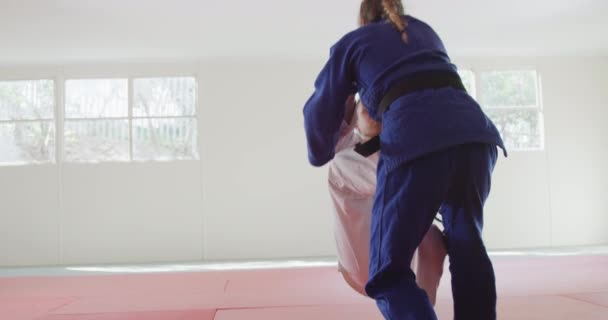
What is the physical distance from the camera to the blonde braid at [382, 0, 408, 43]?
1478 millimetres

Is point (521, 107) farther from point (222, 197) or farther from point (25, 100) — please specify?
point (25, 100)

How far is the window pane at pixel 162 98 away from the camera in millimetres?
8336

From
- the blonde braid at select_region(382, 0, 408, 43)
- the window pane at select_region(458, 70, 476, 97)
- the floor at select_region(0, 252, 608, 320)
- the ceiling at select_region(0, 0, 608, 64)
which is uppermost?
the ceiling at select_region(0, 0, 608, 64)

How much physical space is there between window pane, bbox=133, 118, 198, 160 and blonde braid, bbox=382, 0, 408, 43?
23.2 feet

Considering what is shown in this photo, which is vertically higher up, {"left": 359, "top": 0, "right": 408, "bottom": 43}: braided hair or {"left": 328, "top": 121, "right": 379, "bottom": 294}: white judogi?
{"left": 359, "top": 0, "right": 408, "bottom": 43}: braided hair

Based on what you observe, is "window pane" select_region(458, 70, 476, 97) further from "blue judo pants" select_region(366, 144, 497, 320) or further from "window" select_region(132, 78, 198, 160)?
"blue judo pants" select_region(366, 144, 497, 320)

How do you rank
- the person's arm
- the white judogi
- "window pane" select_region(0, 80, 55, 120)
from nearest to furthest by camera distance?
the person's arm → the white judogi → "window pane" select_region(0, 80, 55, 120)

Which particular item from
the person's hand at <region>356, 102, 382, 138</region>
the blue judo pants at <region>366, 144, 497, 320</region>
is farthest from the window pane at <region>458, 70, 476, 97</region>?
the blue judo pants at <region>366, 144, 497, 320</region>

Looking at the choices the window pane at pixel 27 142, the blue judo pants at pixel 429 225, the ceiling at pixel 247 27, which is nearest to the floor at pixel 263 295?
the blue judo pants at pixel 429 225

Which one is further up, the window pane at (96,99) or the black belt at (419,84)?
the window pane at (96,99)

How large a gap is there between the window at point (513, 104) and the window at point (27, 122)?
7.49 meters

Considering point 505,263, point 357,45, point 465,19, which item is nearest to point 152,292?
point 357,45

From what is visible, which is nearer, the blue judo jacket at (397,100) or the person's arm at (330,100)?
the blue judo jacket at (397,100)

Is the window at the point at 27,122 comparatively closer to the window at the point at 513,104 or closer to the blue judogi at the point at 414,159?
the window at the point at 513,104
